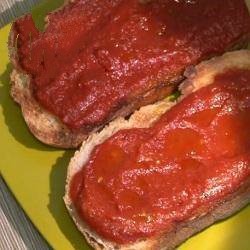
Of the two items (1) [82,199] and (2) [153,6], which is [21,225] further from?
(2) [153,6]

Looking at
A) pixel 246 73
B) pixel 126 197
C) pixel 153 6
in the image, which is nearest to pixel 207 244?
pixel 126 197

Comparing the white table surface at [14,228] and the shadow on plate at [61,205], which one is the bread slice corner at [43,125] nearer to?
the shadow on plate at [61,205]

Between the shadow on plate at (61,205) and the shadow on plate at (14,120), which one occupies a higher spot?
the shadow on plate at (14,120)

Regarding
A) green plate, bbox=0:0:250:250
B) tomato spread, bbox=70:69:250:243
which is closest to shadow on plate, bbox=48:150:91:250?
green plate, bbox=0:0:250:250

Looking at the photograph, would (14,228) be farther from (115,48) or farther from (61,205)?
(115,48)

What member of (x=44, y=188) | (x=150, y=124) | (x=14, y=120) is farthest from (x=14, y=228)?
(x=150, y=124)

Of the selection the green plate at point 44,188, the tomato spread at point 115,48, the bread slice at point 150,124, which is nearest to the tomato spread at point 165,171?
the bread slice at point 150,124
